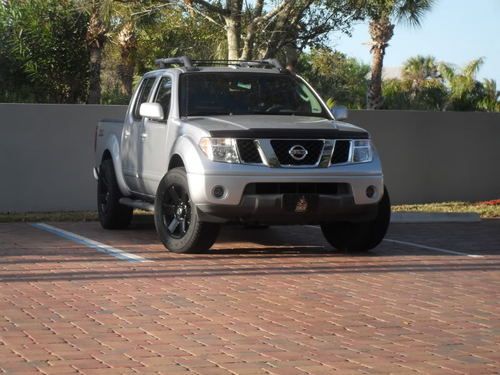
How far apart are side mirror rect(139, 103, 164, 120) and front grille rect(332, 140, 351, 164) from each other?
6.91 feet

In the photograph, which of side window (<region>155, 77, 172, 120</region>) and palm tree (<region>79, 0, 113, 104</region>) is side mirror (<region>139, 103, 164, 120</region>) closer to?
side window (<region>155, 77, 172, 120</region>)

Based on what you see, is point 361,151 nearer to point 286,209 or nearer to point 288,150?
point 288,150

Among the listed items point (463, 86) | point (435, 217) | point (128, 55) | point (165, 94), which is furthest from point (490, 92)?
point (165, 94)

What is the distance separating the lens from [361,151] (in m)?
11.8

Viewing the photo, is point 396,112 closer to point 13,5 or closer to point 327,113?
point 327,113

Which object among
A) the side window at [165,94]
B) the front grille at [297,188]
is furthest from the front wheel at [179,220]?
the side window at [165,94]

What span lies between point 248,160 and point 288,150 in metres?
0.43

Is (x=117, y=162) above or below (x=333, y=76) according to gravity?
below

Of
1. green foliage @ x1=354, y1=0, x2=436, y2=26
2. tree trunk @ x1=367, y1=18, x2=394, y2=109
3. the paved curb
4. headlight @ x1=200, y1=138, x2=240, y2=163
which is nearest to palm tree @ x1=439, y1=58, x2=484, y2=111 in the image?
tree trunk @ x1=367, y1=18, x2=394, y2=109

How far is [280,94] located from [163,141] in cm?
151

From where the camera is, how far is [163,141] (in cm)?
1255

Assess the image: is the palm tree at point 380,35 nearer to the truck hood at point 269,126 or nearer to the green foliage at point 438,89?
the green foliage at point 438,89

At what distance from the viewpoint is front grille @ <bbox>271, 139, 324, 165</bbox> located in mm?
11375

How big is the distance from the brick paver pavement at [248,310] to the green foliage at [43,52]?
13.5 meters
